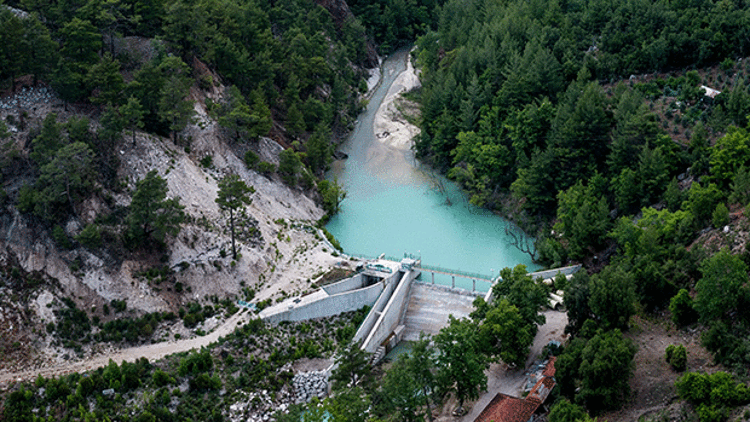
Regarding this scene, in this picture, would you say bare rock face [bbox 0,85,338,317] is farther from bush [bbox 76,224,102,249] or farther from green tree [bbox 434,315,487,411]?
green tree [bbox 434,315,487,411]

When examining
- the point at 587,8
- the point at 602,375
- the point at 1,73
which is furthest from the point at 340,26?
the point at 602,375

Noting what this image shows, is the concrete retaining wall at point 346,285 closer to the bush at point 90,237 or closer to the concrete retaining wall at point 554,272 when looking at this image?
the concrete retaining wall at point 554,272

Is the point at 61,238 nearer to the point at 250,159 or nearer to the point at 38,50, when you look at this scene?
the point at 38,50

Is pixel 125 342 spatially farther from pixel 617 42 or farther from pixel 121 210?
pixel 617 42

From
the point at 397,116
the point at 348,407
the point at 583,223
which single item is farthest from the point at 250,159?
the point at 348,407

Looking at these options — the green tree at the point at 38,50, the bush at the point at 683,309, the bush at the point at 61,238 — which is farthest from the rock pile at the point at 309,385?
the green tree at the point at 38,50

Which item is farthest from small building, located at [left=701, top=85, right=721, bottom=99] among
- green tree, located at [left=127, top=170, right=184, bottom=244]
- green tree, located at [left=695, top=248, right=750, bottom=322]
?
green tree, located at [left=127, top=170, right=184, bottom=244]

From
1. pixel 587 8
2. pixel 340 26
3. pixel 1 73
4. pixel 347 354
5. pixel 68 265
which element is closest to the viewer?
pixel 347 354
